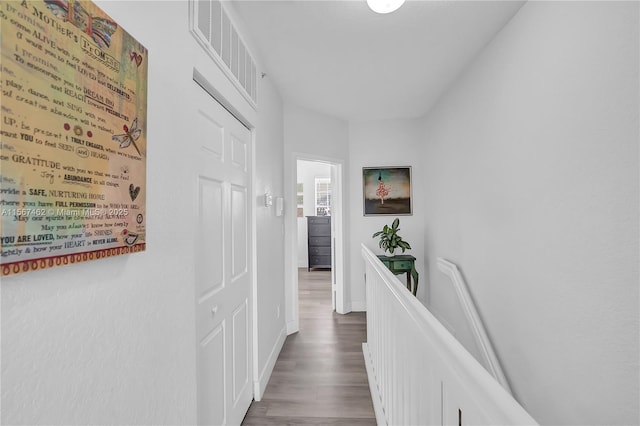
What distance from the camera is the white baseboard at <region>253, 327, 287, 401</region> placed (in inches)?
84.2

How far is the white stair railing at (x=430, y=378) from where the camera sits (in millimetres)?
484

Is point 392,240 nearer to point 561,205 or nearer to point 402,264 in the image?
point 402,264

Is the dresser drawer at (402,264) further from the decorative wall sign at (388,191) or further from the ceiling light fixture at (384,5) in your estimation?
the ceiling light fixture at (384,5)

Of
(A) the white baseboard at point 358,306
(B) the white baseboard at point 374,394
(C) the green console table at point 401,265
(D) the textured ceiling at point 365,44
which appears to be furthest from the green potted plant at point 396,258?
(D) the textured ceiling at point 365,44

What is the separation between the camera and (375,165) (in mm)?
4105

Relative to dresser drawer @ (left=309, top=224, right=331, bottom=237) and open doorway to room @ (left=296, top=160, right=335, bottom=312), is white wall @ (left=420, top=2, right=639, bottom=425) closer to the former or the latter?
open doorway to room @ (left=296, top=160, right=335, bottom=312)

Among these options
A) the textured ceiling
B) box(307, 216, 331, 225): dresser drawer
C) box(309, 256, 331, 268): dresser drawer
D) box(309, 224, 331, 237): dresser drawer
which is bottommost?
box(309, 256, 331, 268): dresser drawer

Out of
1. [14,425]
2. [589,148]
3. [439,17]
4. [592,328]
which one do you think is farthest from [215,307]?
[439,17]

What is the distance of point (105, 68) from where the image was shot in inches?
28.8

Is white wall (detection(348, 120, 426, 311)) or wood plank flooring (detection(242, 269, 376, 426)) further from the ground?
white wall (detection(348, 120, 426, 311))

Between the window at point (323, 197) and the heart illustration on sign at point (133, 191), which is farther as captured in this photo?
the window at point (323, 197)

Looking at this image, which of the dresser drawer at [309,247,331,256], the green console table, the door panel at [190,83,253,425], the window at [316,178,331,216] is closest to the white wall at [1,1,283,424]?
the door panel at [190,83,253,425]

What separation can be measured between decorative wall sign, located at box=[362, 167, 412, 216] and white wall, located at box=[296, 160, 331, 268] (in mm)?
3247

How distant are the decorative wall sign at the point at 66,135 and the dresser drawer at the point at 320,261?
6209mm
